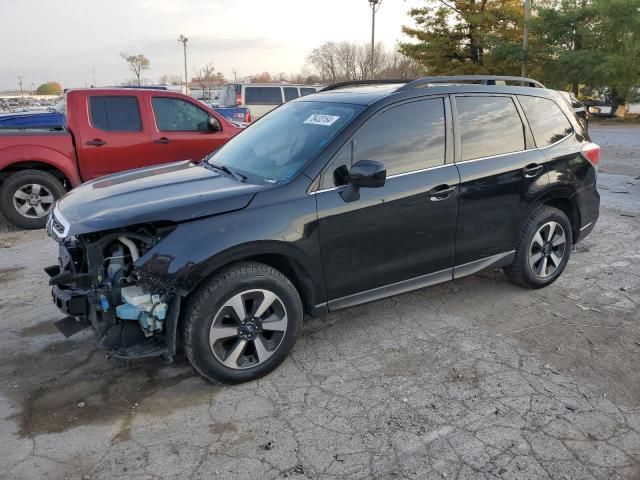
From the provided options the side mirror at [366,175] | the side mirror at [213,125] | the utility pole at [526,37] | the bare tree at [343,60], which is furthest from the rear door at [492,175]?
the bare tree at [343,60]

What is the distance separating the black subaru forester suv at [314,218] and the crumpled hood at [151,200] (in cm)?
1

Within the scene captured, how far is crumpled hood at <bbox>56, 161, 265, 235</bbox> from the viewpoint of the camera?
3012mm

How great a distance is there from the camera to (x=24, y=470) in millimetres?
2576

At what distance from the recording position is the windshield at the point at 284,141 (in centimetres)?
353

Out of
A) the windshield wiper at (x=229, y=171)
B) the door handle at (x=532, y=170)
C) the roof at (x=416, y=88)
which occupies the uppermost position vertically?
the roof at (x=416, y=88)

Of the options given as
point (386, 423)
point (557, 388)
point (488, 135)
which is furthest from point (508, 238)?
point (386, 423)

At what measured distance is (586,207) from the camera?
479 centimetres

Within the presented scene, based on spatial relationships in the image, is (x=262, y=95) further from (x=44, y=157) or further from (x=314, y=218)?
(x=314, y=218)

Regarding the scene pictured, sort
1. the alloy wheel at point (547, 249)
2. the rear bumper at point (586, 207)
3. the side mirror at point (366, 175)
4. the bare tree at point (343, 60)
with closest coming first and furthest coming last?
the side mirror at point (366, 175) < the alloy wheel at point (547, 249) < the rear bumper at point (586, 207) < the bare tree at point (343, 60)

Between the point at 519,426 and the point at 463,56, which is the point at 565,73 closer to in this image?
the point at 463,56

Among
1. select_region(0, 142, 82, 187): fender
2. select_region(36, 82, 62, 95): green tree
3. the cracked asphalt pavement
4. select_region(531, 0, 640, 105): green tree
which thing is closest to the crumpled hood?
the cracked asphalt pavement

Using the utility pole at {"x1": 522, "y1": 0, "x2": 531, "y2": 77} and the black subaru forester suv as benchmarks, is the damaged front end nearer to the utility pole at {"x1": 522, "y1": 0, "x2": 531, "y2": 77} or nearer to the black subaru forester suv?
the black subaru forester suv

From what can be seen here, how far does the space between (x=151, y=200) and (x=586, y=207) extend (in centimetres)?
383

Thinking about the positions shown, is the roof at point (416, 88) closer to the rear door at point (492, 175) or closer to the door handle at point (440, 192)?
the rear door at point (492, 175)
